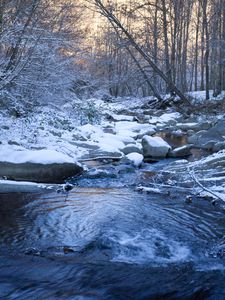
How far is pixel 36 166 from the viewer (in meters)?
8.80

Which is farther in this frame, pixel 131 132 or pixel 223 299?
pixel 131 132

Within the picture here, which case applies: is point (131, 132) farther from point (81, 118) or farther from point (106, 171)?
point (106, 171)

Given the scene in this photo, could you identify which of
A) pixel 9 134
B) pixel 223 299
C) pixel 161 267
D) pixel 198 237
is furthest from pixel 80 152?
pixel 223 299

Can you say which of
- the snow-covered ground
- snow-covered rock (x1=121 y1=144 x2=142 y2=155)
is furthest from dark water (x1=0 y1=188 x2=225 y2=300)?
snow-covered rock (x1=121 y1=144 x2=142 y2=155)

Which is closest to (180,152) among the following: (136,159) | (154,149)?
(154,149)

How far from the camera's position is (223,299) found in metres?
3.94

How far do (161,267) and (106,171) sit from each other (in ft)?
16.6

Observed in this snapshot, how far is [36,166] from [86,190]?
55.3 inches

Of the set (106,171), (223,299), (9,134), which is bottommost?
(223,299)

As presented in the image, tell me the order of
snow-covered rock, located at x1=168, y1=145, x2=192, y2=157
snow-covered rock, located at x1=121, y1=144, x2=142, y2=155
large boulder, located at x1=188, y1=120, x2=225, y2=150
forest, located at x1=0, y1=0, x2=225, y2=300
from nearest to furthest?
forest, located at x1=0, y1=0, x2=225, y2=300
snow-covered rock, located at x1=168, y1=145, x2=192, y2=157
snow-covered rock, located at x1=121, y1=144, x2=142, y2=155
large boulder, located at x1=188, y1=120, x2=225, y2=150

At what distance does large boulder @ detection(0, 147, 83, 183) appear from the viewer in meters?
8.73

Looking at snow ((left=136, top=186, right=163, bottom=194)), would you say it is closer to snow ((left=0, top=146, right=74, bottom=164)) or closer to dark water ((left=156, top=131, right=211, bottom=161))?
snow ((left=0, top=146, right=74, bottom=164))

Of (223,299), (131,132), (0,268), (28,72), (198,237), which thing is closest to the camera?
(223,299)

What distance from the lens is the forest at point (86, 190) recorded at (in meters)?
4.36
